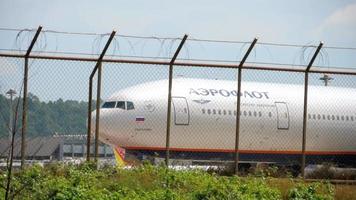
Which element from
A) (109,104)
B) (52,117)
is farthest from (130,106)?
(52,117)

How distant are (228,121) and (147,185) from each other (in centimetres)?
1537

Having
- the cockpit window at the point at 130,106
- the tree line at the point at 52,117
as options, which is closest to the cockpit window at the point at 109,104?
the cockpit window at the point at 130,106

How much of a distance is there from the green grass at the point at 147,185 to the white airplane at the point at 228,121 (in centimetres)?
1186

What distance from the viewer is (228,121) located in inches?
1122

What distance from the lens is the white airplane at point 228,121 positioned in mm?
27156

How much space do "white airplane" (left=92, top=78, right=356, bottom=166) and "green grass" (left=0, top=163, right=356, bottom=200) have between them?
11.9 meters

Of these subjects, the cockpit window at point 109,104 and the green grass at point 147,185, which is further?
the cockpit window at point 109,104

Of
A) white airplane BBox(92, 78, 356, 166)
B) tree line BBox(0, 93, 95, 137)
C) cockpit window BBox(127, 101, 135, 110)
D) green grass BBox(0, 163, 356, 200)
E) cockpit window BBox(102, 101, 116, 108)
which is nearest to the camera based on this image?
green grass BBox(0, 163, 356, 200)

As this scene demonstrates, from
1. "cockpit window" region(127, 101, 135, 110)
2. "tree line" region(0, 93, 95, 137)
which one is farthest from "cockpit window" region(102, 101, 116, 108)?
"tree line" region(0, 93, 95, 137)

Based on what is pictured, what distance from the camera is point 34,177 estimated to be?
1309 centimetres

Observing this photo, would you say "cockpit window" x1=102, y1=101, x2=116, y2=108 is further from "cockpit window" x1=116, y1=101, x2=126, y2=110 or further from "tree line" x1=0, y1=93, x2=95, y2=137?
"tree line" x1=0, y1=93, x2=95, y2=137

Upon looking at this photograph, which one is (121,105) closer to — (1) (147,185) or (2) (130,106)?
(2) (130,106)

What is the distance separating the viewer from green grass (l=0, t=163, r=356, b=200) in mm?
12062

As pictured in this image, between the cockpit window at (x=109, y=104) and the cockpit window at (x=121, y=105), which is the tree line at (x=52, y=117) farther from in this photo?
the cockpit window at (x=109, y=104)
